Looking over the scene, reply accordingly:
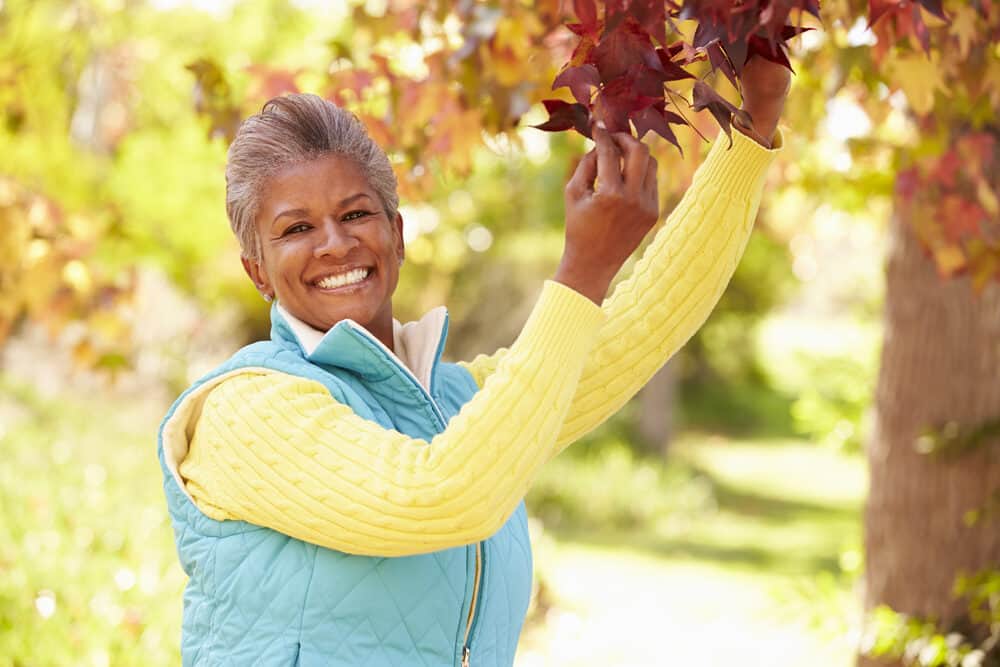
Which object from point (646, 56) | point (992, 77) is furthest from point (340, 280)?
point (992, 77)

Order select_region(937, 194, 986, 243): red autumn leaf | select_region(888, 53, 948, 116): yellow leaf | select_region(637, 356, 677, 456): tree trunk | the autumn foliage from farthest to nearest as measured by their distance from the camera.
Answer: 1. select_region(637, 356, 677, 456): tree trunk
2. select_region(937, 194, 986, 243): red autumn leaf
3. select_region(888, 53, 948, 116): yellow leaf
4. the autumn foliage

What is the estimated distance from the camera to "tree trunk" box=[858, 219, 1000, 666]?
443cm

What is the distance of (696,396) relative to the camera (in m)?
17.9

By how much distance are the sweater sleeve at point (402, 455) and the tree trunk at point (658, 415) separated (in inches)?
481

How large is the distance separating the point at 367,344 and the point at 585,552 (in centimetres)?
838

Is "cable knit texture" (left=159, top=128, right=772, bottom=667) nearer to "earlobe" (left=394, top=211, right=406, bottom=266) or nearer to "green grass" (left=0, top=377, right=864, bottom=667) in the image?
"earlobe" (left=394, top=211, right=406, bottom=266)

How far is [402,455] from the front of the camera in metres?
1.41

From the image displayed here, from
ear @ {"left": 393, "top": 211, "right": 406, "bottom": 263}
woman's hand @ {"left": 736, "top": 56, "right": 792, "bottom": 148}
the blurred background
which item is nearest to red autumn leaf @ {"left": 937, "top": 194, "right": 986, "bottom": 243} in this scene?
the blurred background

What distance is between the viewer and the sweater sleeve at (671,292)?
1.83m

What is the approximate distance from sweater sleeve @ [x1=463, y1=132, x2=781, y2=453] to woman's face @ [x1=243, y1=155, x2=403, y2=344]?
358mm

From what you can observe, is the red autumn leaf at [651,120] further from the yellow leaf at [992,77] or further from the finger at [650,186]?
the yellow leaf at [992,77]

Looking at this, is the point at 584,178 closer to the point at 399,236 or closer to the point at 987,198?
the point at 399,236

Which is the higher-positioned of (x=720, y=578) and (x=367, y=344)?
(x=720, y=578)

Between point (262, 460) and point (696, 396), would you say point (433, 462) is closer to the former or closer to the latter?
point (262, 460)
